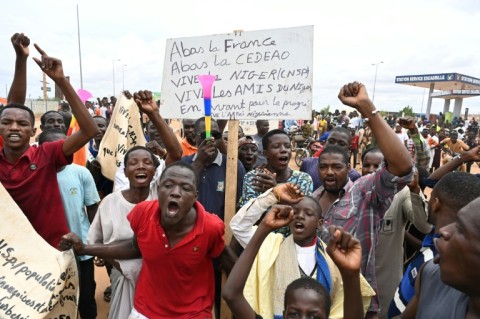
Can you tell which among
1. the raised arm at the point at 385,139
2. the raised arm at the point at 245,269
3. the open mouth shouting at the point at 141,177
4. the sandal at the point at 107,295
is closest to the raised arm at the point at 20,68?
the open mouth shouting at the point at 141,177

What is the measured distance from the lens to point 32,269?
2.37m

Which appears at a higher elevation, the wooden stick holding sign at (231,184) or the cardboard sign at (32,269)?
the wooden stick holding sign at (231,184)

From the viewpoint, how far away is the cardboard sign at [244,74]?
2.69 metres

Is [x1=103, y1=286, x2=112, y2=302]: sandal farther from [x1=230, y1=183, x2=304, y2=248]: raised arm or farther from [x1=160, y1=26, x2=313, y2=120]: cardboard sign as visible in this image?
[x1=230, y1=183, x2=304, y2=248]: raised arm

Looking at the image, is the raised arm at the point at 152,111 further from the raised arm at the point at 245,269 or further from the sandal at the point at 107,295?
the sandal at the point at 107,295

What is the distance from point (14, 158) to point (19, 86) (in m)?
0.95

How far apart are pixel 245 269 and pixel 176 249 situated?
46 centimetres

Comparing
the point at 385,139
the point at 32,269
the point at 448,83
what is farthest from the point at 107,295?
the point at 448,83

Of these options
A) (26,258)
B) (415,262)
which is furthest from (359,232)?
(26,258)

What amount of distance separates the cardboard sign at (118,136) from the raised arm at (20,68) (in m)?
0.83

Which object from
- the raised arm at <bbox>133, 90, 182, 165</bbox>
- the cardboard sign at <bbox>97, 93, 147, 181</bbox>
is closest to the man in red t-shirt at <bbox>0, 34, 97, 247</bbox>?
the raised arm at <bbox>133, 90, 182, 165</bbox>

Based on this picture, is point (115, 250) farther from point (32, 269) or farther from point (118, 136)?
point (118, 136)

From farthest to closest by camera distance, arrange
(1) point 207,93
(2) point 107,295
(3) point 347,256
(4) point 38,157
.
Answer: (2) point 107,295
(1) point 207,93
(4) point 38,157
(3) point 347,256

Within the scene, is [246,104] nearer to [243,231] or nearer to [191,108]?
[191,108]
